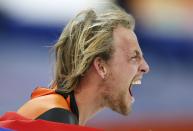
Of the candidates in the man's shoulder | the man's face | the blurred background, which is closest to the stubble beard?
the man's face

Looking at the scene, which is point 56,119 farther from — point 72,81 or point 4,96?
point 4,96

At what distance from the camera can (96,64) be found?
34.5 inches

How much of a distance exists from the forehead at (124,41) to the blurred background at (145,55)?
1.45 feet

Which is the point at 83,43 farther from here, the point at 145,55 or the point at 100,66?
the point at 145,55

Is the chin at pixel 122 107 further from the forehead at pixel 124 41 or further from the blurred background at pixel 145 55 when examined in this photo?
the blurred background at pixel 145 55

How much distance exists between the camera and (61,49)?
2.96ft

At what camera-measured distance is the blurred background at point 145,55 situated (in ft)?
4.50

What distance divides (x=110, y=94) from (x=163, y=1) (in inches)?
29.5

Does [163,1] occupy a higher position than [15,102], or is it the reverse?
[163,1]

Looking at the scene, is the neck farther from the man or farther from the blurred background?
the blurred background

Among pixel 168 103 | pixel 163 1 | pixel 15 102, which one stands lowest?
pixel 168 103

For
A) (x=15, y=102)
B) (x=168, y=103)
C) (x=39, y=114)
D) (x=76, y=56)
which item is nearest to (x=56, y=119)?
(x=39, y=114)

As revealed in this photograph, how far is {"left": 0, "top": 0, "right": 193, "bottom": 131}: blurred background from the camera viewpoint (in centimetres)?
137

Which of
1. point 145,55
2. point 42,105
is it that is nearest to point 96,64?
point 42,105
